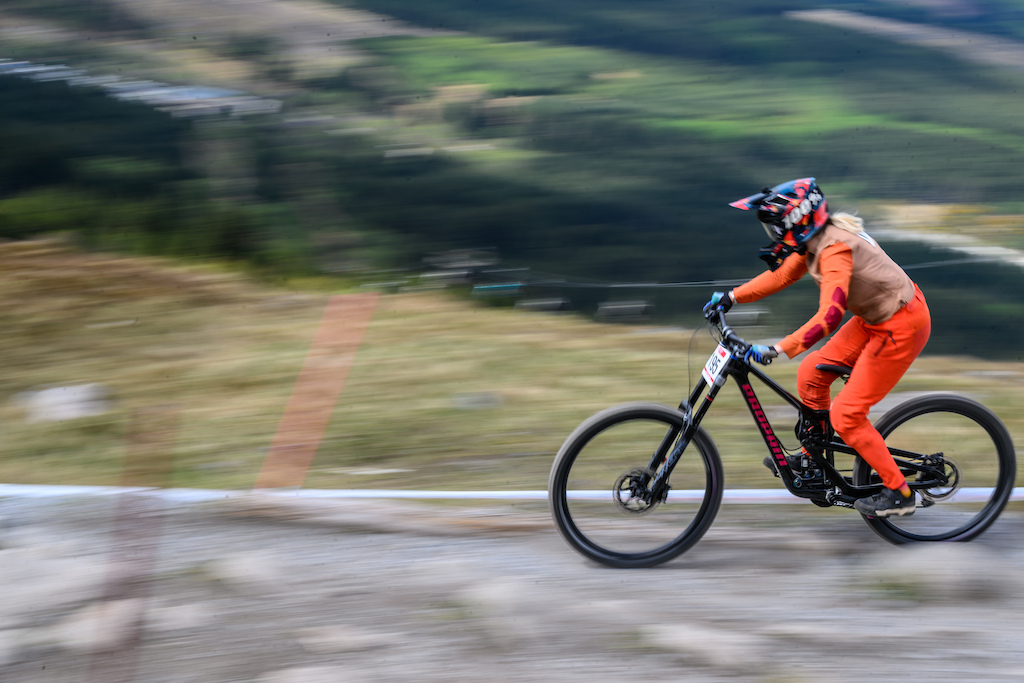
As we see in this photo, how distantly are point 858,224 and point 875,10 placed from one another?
9000mm

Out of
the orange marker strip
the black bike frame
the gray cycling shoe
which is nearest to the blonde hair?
the black bike frame

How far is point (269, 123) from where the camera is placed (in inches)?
387

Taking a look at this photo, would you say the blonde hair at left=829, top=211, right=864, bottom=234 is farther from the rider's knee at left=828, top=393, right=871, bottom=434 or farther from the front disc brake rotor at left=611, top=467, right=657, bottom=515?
the front disc brake rotor at left=611, top=467, right=657, bottom=515

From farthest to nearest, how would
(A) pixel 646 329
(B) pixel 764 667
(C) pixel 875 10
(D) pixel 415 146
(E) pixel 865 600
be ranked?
(C) pixel 875 10 < (D) pixel 415 146 < (A) pixel 646 329 < (E) pixel 865 600 < (B) pixel 764 667

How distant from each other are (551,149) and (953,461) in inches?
263

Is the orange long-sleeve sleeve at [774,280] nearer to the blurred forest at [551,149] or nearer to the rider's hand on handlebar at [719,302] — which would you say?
the rider's hand on handlebar at [719,302]

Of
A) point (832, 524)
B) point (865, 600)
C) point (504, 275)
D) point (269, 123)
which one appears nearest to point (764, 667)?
point (865, 600)

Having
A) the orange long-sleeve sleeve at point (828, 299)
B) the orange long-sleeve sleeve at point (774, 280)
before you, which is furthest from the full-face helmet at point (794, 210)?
the orange long-sleeve sleeve at point (774, 280)

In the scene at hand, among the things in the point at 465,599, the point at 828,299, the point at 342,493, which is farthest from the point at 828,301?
the point at 342,493

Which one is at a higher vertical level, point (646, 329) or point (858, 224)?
point (858, 224)

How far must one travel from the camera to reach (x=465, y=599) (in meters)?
3.70

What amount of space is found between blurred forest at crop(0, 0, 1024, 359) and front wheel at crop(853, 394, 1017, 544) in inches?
120

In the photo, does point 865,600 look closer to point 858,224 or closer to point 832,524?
point 832,524

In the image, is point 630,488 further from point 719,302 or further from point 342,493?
point 342,493
